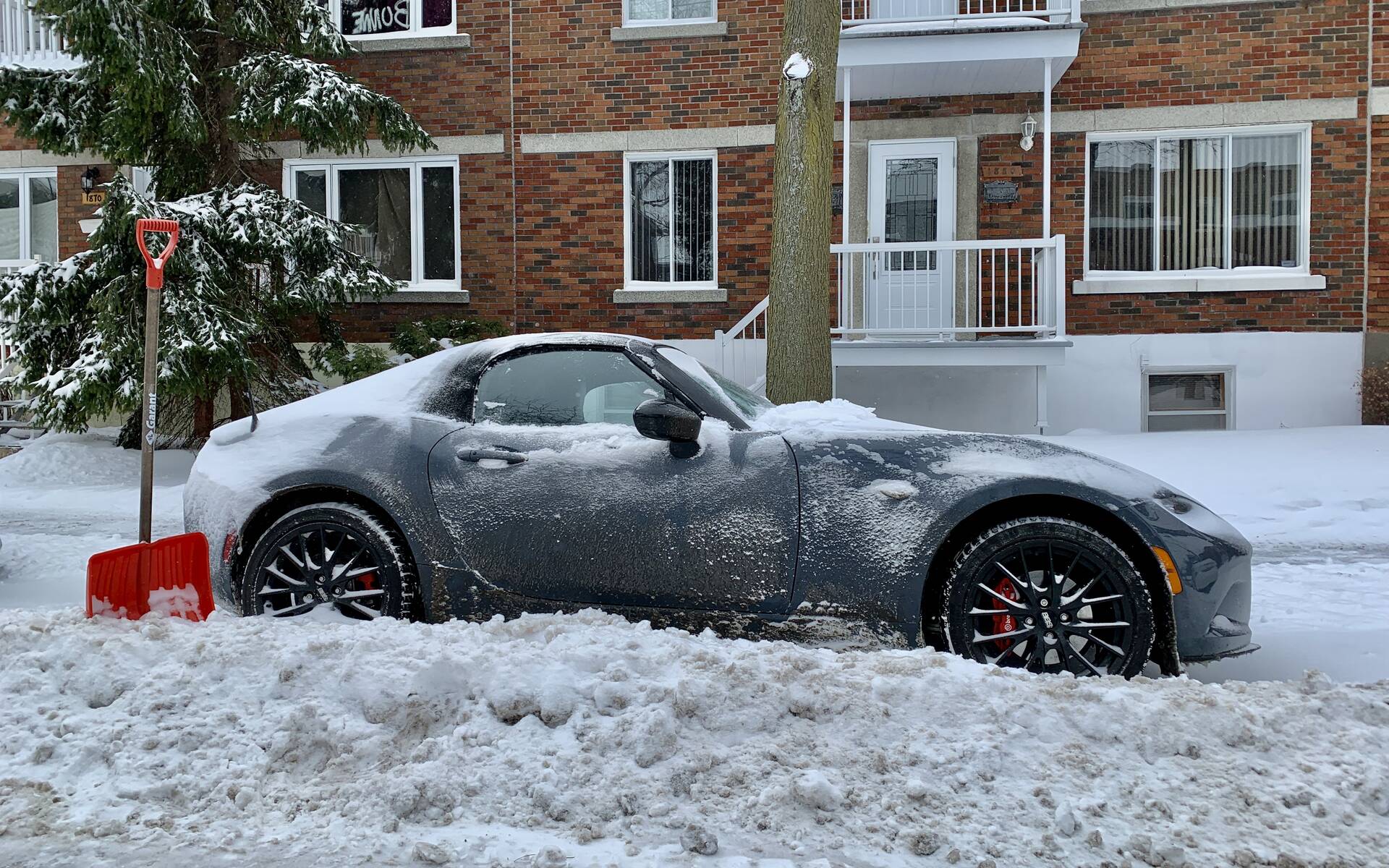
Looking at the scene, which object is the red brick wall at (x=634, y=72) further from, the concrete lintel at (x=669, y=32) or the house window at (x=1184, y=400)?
the house window at (x=1184, y=400)

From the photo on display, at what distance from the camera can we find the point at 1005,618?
3881 mm

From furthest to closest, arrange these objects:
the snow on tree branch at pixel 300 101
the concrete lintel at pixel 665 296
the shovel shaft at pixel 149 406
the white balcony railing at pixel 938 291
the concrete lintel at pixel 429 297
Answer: the concrete lintel at pixel 429 297, the concrete lintel at pixel 665 296, the white balcony railing at pixel 938 291, the snow on tree branch at pixel 300 101, the shovel shaft at pixel 149 406

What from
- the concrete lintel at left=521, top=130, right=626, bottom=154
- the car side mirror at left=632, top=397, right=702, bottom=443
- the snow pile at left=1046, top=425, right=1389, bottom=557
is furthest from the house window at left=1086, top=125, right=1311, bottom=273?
the car side mirror at left=632, top=397, right=702, bottom=443

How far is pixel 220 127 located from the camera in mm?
11531

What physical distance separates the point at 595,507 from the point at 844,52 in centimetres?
914

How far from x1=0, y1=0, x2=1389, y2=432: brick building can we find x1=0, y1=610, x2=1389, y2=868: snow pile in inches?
333

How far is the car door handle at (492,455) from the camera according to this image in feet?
13.9

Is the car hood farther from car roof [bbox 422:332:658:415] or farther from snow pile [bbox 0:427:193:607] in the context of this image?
snow pile [bbox 0:427:193:607]

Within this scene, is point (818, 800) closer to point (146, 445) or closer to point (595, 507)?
point (595, 507)

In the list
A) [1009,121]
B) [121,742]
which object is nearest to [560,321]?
[1009,121]

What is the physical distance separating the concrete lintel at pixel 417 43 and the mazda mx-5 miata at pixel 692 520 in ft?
34.0

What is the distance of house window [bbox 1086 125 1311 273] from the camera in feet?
41.1

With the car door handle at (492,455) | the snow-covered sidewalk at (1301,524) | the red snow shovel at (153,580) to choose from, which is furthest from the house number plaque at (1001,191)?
the red snow shovel at (153,580)

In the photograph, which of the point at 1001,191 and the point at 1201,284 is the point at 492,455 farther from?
the point at 1201,284
